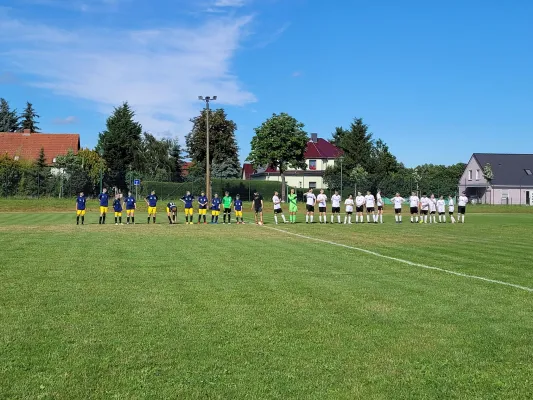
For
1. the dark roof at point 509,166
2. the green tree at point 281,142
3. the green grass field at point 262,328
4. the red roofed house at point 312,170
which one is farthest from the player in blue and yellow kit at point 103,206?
the dark roof at point 509,166

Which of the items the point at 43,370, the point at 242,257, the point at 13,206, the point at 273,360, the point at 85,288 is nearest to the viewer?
the point at 43,370

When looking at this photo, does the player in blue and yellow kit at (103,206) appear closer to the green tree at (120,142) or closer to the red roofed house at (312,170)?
the green tree at (120,142)

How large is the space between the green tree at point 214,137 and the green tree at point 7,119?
49584mm

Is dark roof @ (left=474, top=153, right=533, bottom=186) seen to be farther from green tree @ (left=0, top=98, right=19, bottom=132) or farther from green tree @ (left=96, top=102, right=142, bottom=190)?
green tree @ (left=0, top=98, right=19, bottom=132)

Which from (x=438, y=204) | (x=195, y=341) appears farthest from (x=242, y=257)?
(x=438, y=204)

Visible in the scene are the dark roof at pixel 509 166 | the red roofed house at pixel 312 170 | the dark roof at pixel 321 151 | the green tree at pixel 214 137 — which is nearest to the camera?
the green tree at pixel 214 137

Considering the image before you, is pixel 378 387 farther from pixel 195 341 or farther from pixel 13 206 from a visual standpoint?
pixel 13 206

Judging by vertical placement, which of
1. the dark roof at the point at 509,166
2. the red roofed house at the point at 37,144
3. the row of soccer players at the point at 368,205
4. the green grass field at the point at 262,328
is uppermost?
the red roofed house at the point at 37,144

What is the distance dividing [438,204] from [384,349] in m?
29.2

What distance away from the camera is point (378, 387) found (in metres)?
4.64

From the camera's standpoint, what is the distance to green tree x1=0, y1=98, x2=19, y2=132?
9131cm

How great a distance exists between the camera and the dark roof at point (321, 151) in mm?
92062

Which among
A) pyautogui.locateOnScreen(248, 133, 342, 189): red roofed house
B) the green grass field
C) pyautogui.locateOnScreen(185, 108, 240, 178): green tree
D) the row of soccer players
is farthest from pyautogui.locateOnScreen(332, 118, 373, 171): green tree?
the green grass field

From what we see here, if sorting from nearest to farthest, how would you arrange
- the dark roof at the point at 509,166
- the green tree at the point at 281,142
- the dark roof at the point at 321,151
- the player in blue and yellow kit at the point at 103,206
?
the player in blue and yellow kit at the point at 103,206, the green tree at the point at 281,142, the dark roof at the point at 509,166, the dark roof at the point at 321,151
